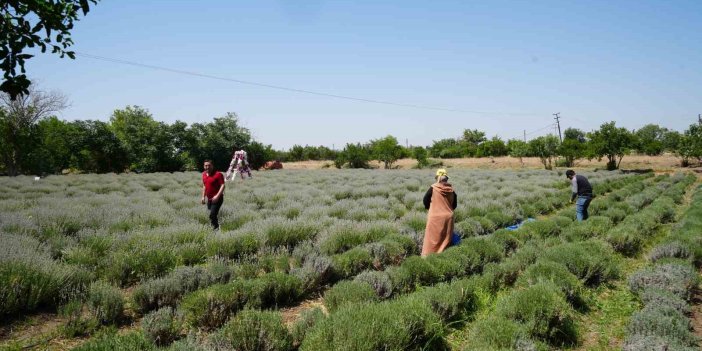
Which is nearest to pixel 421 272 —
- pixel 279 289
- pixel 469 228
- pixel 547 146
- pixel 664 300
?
pixel 279 289

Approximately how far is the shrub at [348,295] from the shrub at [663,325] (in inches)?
125

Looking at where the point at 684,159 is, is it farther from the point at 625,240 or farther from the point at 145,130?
the point at 145,130

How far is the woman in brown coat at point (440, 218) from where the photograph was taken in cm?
711

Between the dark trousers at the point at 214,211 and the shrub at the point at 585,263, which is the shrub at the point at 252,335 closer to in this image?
the shrub at the point at 585,263

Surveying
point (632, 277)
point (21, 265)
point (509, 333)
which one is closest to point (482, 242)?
point (632, 277)

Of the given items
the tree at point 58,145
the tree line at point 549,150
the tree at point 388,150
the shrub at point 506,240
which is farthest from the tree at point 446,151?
the shrub at point 506,240

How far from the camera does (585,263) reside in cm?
613

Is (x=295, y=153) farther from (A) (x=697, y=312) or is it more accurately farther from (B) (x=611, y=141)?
(A) (x=697, y=312)

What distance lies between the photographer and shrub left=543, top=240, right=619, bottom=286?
6.14 meters

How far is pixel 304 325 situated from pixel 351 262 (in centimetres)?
252

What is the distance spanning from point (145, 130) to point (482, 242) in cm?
4281

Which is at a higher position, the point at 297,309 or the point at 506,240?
the point at 506,240

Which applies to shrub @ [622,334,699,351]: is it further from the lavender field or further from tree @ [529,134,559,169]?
tree @ [529,134,559,169]

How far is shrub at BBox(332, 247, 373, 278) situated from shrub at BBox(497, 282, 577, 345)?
2.61 m
